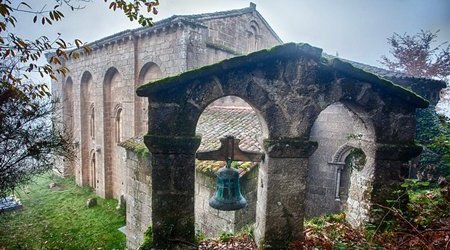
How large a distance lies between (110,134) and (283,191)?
12764mm

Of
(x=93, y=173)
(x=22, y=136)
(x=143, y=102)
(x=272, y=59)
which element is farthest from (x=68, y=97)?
(x=272, y=59)

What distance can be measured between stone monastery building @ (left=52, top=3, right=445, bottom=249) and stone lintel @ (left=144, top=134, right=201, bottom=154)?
3 centimetres

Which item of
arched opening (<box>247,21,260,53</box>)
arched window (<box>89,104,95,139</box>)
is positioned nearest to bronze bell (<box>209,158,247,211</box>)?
arched opening (<box>247,21,260,53</box>)

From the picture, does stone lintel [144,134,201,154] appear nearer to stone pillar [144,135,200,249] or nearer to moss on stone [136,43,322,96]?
stone pillar [144,135,200,249]

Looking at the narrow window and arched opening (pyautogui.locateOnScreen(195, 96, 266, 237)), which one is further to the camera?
the narrow window

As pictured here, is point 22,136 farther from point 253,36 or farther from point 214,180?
point 253,36

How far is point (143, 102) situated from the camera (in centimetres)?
1174

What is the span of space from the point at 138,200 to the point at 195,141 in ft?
→ 18.9

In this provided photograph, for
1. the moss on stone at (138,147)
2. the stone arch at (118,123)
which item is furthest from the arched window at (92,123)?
the moss on stone at (138,147)

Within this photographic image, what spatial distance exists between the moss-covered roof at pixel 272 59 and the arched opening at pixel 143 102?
27.0ft

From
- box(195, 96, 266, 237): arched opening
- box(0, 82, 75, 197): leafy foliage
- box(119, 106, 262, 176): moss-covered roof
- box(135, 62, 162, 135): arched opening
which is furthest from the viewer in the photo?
box(135, 62, 162, 135): arched opening

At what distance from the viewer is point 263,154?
3523mm

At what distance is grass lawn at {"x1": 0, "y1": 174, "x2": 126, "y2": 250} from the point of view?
952 cm

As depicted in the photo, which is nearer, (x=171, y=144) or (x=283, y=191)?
(x=171, y=144)
